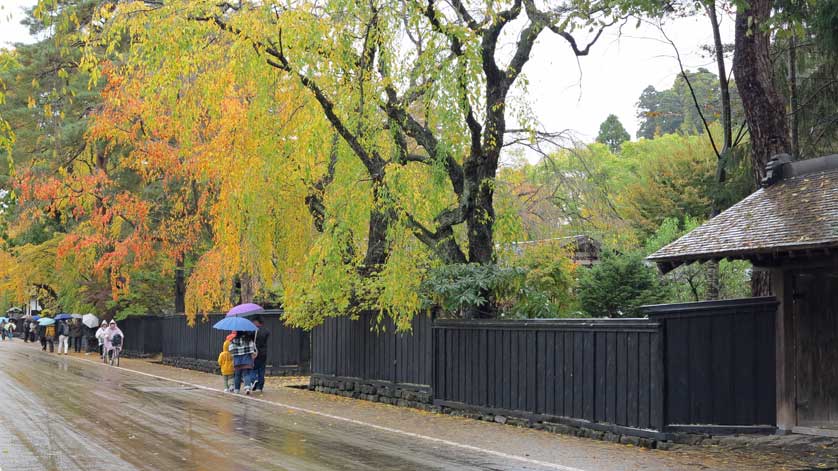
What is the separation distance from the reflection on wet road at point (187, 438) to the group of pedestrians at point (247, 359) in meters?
1.26

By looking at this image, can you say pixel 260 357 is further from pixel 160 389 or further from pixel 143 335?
pixel 143 335

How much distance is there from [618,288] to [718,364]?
50.1ft

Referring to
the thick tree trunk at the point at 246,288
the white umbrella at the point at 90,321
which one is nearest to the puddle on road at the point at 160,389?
the thick tree trunk at the point at 246,288

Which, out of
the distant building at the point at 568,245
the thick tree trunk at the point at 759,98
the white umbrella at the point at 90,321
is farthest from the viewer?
the white umbrella at the point at 90,321

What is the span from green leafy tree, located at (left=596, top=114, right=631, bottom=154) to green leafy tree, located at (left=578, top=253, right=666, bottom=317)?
2957 inches

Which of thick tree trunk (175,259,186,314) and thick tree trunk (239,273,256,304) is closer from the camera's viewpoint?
thick tree trunk (239,273,256,304)

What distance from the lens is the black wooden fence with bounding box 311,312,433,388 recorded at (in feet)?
65.5

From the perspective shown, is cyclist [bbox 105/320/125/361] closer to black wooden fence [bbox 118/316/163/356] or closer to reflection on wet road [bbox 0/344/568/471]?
black wooden fence [bbox 118/316/163/356]

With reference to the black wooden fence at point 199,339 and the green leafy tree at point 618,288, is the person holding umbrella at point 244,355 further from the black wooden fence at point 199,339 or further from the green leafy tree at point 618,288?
the green leafy tree at point 618,288

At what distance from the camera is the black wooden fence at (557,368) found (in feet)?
45.4

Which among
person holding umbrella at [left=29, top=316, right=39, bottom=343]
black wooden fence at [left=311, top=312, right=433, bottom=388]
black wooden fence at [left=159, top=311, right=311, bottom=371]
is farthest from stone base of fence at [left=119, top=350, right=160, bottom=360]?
person holding umbrella at [left=29, top=316, right=39, bottom=343]

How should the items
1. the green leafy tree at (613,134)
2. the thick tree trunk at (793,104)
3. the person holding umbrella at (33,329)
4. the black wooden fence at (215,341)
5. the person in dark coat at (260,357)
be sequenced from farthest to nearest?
the green leafy tree at (613,134) < the person holding umbrella at (33,329) < the black wooden fence at (215,341) < the person in dark coat at (260,357) < the thick tree trunk at (793,104)

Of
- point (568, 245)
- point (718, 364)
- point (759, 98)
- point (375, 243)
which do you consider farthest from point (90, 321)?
point (718, 364)

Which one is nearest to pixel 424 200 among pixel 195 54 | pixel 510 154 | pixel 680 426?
pixel 195 54
